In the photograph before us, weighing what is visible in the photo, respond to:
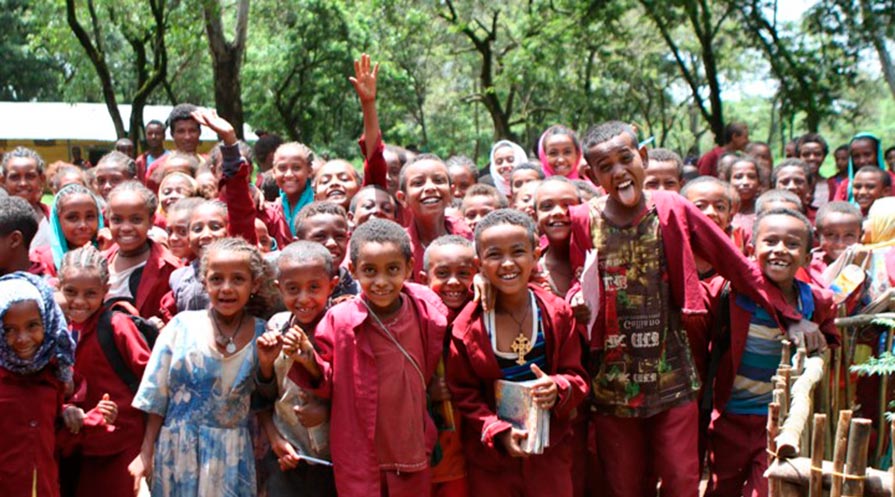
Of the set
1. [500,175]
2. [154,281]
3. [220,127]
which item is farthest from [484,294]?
[500,175]

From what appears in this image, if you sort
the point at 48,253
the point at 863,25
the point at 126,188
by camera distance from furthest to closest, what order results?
the point at 863,25, the point at 48,253, the point at 126,188

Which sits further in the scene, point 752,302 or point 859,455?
point 752,302

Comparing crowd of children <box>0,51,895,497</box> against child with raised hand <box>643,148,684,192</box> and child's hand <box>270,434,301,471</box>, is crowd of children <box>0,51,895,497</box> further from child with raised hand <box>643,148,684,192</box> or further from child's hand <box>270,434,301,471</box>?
child with raised hand <box>643,148,684,192</box>

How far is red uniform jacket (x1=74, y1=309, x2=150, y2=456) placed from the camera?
3.85 meters

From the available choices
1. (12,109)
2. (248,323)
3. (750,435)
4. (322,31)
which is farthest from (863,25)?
(12,109)

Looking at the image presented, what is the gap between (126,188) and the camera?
4.57 m

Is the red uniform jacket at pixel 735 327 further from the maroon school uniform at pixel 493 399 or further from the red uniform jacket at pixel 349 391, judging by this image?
the red uniform jacket at pixel 349 391

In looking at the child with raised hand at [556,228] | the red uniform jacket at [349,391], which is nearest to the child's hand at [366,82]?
the child with raised hand at [556,228]

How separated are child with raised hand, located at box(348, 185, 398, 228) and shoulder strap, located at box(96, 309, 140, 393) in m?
1.27

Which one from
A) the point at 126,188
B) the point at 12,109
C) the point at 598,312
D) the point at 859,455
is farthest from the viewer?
the point at 12,109

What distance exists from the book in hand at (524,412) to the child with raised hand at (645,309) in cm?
47

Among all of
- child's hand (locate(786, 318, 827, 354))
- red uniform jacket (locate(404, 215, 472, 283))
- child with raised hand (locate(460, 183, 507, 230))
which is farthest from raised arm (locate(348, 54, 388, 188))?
child's hand (locate(786, 318, 827, 354))

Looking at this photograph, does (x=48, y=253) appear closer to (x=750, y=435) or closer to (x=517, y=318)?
(x=517, y=318)

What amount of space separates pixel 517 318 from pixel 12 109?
34.6 metres
